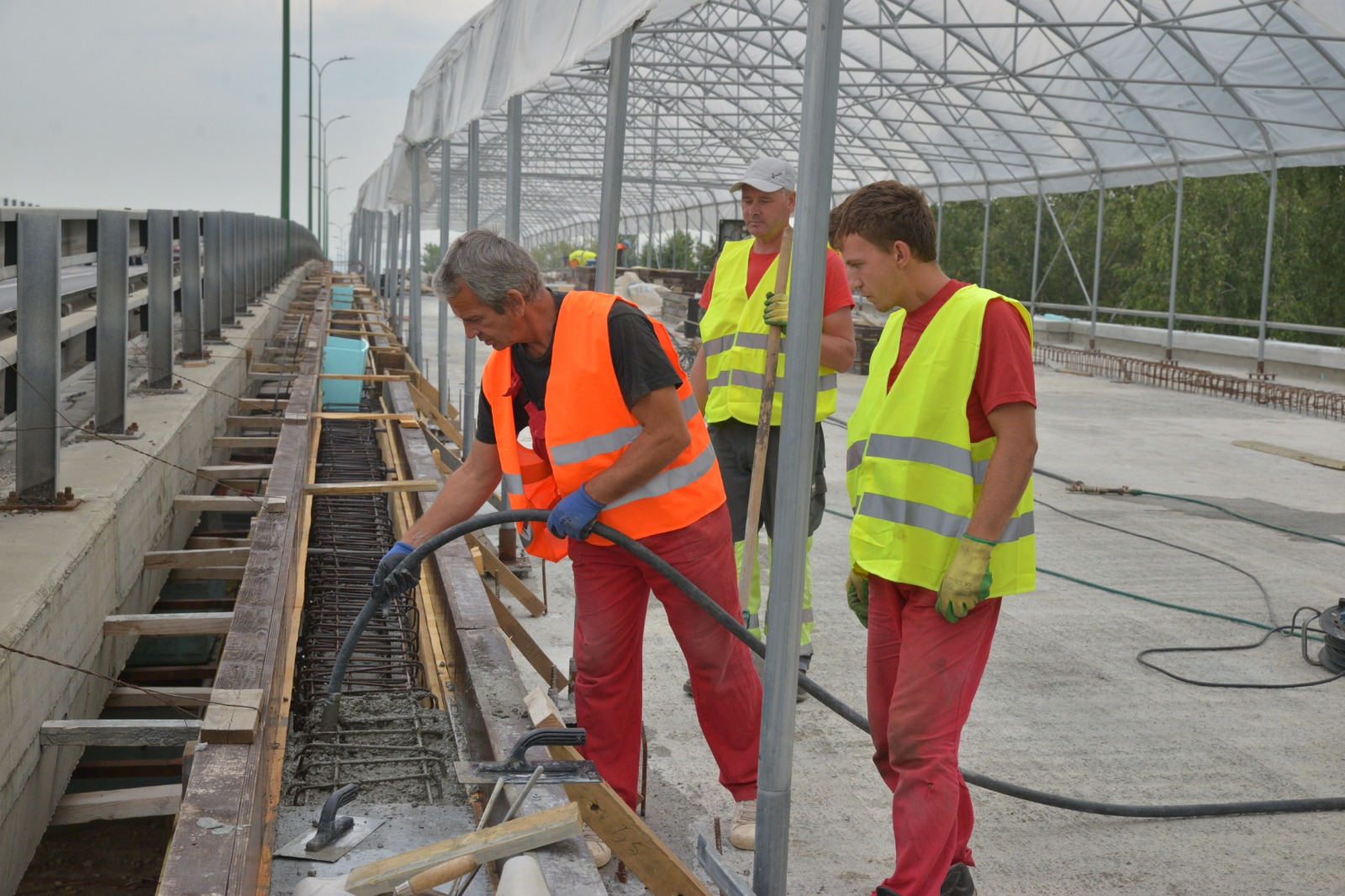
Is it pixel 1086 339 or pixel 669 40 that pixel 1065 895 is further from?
pixel 1086 339

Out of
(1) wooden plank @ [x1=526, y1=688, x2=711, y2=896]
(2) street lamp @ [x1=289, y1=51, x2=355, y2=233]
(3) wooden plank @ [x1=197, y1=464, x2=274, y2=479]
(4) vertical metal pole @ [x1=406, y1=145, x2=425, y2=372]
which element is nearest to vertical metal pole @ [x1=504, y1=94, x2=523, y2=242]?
(3) wooden plank @ [x1=197, y1=464, x2=274, y2=479]

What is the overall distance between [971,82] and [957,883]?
2077cm

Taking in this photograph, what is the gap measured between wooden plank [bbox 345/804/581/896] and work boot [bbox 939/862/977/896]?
3.84 ft

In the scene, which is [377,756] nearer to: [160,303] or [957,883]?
[957,883]

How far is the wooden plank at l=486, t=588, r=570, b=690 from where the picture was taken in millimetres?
4863

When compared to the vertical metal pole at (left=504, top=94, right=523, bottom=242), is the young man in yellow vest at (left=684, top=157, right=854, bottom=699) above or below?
below

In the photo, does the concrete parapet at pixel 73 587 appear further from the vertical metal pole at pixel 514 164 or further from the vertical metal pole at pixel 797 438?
the vertical metal pole at pixel 514 164

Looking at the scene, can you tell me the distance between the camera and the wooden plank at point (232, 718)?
3016 mm

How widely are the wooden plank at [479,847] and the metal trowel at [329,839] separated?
40 centimetres

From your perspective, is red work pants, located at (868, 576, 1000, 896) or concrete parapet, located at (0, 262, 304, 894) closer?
red work pants, located at (868, 576, 1000, 896)

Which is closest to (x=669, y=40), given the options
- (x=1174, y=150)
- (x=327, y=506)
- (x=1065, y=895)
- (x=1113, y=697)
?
(x=1174, y=150)

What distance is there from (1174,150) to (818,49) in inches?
878

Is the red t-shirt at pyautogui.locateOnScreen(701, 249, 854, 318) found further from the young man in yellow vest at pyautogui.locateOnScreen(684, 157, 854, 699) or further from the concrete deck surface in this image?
the concrete deck surface


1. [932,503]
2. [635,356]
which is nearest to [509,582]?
[635,356]
